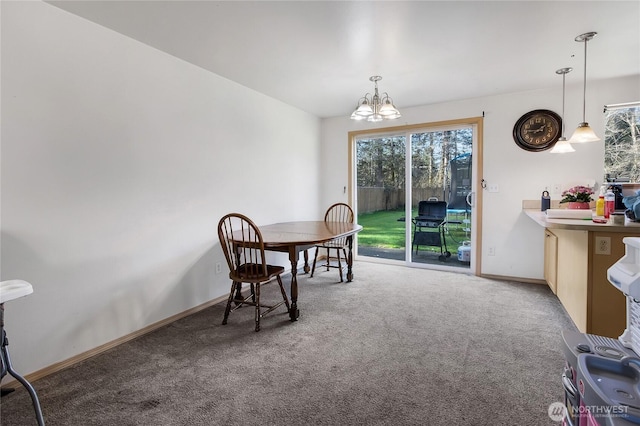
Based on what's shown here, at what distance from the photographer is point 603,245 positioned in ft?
6.58

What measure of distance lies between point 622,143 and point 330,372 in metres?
3.88

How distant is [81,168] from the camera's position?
212cm

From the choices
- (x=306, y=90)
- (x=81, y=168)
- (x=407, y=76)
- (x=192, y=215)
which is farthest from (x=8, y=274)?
(x=407, y=76)

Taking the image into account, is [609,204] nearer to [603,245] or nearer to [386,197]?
[603,245]

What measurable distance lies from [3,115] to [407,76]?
312 cm

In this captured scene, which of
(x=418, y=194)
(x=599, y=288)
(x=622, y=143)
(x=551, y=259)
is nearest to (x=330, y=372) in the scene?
(x=599, y=288)

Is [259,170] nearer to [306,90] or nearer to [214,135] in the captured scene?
[214,135]

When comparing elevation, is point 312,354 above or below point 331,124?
below

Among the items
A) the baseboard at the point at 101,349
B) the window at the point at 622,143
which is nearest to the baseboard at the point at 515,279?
the window at the point at 622,143

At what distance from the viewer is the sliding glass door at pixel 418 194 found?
422 centimetres

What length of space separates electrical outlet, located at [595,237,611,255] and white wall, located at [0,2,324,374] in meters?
3.09

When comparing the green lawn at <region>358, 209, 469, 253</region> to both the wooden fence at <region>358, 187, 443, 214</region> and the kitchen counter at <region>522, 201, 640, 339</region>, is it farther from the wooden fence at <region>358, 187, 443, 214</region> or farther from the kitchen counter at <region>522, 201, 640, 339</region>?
the kitchen counter at <region>522, 201, 640, 339</region>

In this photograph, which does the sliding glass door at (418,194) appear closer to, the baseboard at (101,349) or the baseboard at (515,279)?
the baseboard at (515,279)

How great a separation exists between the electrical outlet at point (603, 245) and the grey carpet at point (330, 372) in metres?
0.75
